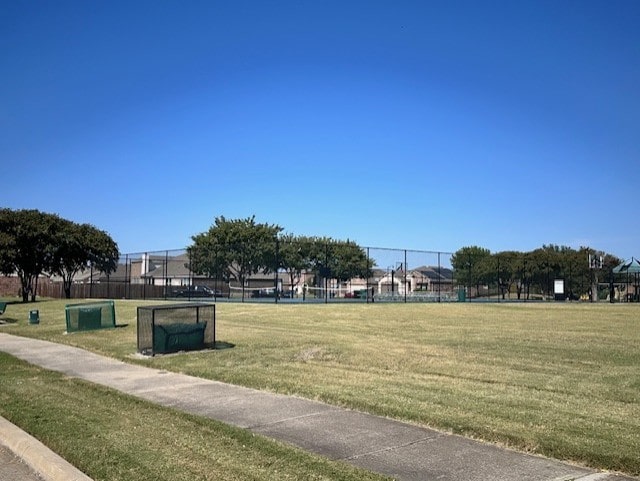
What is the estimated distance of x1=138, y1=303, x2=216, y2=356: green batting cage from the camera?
14016 millimetres

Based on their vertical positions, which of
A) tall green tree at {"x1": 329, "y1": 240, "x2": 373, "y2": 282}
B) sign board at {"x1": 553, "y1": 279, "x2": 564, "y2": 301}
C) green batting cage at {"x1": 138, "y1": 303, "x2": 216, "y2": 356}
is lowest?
sign board at {"x1": 553, "y1": 279, "x2": 564, "y2": 301}

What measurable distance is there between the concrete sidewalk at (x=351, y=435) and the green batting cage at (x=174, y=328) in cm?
257

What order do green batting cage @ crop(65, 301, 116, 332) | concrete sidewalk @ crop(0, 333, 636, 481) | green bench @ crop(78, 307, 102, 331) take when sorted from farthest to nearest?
1. green bench @ crop(78, 307, 102, 331)
2. green batting cage @ crop(65, 301, 116, 332)
3. concrete sidewalk @ crop(0, 333, 636, 481)

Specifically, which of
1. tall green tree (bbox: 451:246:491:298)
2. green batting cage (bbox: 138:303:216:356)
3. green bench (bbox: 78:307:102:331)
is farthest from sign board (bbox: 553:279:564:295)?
green batting cage (bbox: 138:303:216:356)

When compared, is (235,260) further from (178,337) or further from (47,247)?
(178,337)

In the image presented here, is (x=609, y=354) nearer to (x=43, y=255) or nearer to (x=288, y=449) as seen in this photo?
(x=288, y=449)

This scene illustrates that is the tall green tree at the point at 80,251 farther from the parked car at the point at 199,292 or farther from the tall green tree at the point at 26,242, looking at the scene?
the parked car at the point at 199,292

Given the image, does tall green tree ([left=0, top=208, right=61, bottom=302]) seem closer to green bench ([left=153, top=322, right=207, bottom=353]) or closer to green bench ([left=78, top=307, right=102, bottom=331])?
green bench ([left=78, top=307, right=102, bottom=331])

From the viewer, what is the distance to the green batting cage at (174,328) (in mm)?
14016

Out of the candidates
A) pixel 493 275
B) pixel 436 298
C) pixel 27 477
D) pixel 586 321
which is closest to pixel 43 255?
pixel 436 298

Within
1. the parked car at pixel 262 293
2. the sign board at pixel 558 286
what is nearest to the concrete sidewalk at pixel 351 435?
the parked car at pixel 262 293

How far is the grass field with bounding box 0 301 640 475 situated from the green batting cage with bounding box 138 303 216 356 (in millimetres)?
A: 524

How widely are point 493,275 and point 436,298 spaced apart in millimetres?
11454

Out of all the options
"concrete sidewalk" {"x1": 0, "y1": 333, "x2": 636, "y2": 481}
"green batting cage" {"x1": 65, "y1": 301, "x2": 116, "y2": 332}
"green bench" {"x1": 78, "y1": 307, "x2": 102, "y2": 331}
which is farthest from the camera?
"green bench" {"x1": 78, "y1": 307, "x2": 102, "y2": 331}
